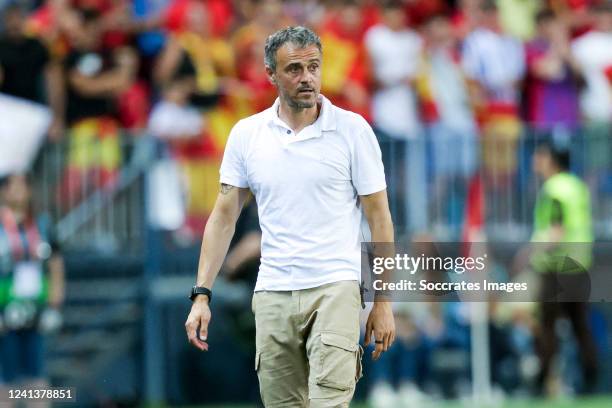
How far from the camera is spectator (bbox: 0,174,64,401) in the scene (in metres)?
12.5

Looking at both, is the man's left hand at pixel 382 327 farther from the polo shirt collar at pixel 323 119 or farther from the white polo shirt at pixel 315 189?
the polo shirt collar at pixel 323 119

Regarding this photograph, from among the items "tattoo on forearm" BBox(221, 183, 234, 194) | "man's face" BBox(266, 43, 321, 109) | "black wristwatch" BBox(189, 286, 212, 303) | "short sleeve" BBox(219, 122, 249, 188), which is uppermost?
"man's face" BBox(266, 43, 321, 109)

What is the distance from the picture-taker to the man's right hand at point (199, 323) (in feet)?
23.2

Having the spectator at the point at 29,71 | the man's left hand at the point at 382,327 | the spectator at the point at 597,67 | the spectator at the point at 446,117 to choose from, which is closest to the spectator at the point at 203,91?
the spectator at the point at 29,71

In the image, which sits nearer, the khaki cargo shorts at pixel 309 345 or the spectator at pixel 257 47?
the khaki cargo shorts at pixel 309 345

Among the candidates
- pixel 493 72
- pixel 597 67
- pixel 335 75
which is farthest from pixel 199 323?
pixel 597 67

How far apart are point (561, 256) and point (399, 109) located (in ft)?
8.07

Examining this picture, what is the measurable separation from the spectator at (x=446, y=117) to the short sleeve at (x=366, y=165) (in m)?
7.32

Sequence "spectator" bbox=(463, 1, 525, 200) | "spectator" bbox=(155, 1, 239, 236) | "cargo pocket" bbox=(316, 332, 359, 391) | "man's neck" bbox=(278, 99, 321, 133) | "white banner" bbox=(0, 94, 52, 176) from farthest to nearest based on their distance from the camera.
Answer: "spectator" bbox=(463, 1, 525, 200), "spectator" bbox=(155, 1, 239, 236), "white banner" bbox=(0, 94, 52, 176), "man's neck" bbox=(278, 99, 321, 133), "cargo pocket" bbox=(316, 332, 359, 391)

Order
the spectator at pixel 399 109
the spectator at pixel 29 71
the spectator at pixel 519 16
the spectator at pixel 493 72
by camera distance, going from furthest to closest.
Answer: the spectator at pixel 519 16 → the spectator at pixel 493 72 → the spectator at pixel 399 109 → the spectator at pixel 29 71

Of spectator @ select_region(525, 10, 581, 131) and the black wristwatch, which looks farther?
spectator @ select_region(525, 10, 581, 131)

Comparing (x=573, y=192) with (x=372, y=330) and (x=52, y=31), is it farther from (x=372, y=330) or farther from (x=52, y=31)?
(x=372, y=330)

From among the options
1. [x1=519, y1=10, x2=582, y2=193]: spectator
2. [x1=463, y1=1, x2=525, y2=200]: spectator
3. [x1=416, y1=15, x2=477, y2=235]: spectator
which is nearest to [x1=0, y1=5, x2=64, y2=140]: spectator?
[x1=416, y1=15, x2=477, y2=235]: spectator

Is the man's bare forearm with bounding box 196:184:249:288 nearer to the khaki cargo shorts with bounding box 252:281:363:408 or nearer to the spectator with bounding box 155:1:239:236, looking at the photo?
the khaki cargo shorts with bounding box 252:281:363:408
